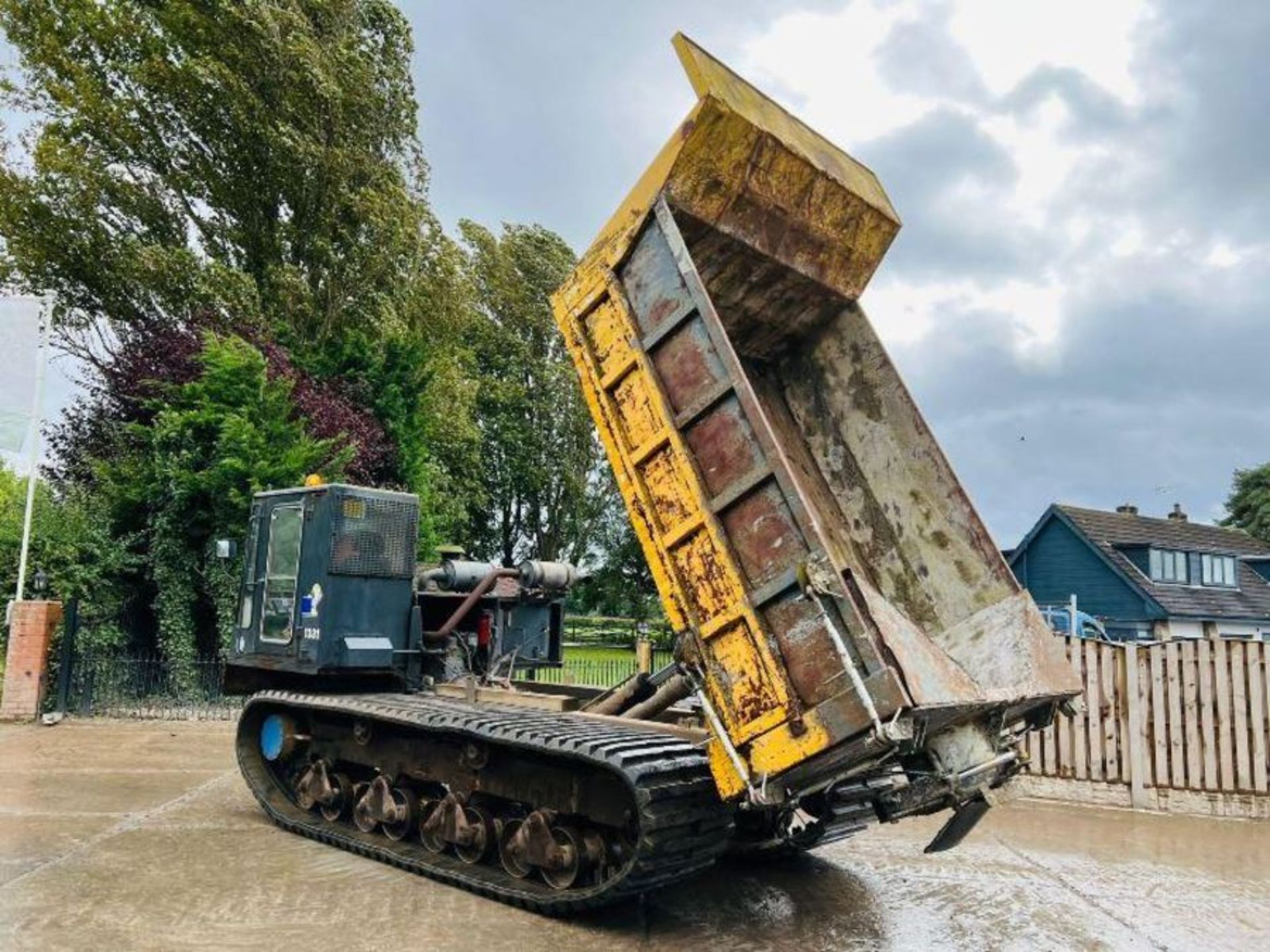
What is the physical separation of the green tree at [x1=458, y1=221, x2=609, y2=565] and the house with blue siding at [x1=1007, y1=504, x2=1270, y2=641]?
50.0 ft

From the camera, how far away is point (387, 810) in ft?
19.8

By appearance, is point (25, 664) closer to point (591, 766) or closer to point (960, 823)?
point (591, 766)

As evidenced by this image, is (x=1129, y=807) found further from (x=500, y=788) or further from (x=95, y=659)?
(x=95, y=659)

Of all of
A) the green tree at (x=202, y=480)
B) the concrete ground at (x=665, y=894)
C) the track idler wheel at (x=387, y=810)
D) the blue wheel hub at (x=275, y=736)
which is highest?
the green tree at (x=202, y=480)

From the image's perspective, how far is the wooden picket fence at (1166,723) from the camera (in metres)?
7.93

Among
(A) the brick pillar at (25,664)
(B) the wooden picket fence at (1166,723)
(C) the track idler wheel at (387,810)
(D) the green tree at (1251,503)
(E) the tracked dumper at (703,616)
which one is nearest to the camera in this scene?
(E) the tracked dumper at (703,616)

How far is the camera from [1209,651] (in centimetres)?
811

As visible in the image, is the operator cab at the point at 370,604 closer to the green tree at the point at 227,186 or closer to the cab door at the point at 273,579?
the cab door at the point at 273,579

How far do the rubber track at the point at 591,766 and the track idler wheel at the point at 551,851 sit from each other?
0.08 metres

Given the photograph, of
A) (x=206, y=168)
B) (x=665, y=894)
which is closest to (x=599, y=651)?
(x=206, y=168)

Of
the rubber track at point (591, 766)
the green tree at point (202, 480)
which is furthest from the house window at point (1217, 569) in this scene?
the rubber track at point (591, 766)

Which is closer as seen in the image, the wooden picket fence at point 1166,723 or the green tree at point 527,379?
the wooden picket fence at point 1166,723

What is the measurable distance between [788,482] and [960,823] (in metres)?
1.93

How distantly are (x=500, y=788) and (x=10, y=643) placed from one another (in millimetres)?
9753
